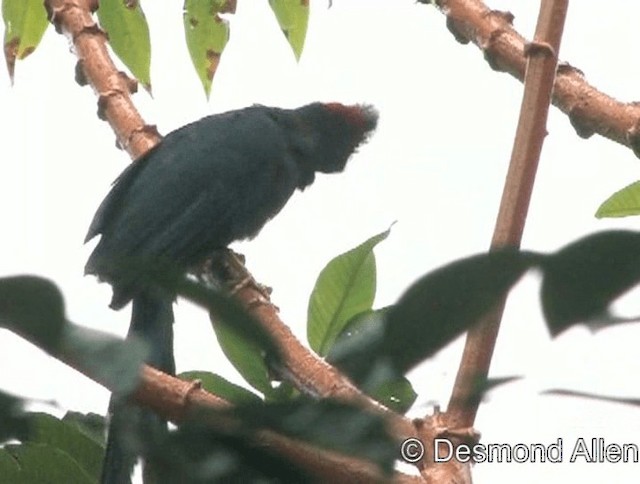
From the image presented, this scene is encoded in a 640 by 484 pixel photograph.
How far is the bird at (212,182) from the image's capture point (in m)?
2.67

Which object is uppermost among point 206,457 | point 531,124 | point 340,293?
point 340,293

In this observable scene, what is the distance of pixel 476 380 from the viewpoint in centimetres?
39

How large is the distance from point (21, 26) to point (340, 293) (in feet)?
3.56

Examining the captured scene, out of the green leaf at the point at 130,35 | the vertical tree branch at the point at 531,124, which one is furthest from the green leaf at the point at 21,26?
the vertical tree branch at the point at 531,124

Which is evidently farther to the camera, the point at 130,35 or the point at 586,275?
the point at 130,35

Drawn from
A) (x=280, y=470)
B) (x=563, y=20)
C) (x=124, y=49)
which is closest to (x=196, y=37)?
(x=124, y=49)

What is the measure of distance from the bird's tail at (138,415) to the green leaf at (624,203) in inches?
26.6

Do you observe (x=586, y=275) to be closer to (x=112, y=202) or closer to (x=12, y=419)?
(x=12, y=419)

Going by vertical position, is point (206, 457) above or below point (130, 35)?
below

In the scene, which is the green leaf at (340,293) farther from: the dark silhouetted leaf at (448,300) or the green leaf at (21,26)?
the dark silhouetted leaf at (448,300)

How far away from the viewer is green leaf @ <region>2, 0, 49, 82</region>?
2.46 m

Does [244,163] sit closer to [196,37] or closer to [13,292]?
[196,37]

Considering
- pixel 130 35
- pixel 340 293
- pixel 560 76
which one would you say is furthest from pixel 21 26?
pixel 560 76

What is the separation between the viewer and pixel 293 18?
247cm
